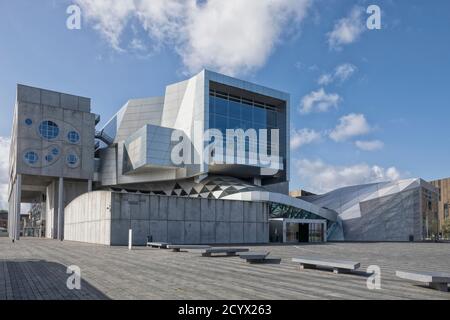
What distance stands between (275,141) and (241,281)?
57.9 m

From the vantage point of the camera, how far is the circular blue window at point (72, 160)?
62.8 m

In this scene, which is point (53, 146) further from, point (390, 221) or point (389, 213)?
point (390, 221)

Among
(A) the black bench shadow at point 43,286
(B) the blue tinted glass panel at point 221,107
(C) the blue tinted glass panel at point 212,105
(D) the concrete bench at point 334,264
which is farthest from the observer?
(B) the blue tinted glass panel at point 221,107

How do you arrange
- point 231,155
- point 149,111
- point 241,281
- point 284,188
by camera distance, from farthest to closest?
point 284,188 → point 149,111 → point 231,155 → point 241,281

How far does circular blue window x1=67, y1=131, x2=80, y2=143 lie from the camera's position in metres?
63.0

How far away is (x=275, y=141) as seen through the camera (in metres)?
68.9

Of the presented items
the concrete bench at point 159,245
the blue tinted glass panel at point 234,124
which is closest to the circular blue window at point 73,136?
the blue tinted glass panel at point 234,124

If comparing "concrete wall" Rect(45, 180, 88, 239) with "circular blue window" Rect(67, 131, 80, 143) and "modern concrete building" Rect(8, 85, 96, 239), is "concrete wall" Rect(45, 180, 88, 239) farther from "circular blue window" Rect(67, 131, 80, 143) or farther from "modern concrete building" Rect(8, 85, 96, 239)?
"circular blue window" Rect(67, 131, 80, 143)

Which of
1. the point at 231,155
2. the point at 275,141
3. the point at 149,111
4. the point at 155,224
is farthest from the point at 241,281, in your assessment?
the point at 149,111

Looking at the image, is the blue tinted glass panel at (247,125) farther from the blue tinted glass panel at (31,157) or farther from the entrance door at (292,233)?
the blue tinted glass panel at (31,157)

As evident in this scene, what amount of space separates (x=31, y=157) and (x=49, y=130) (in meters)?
4.68

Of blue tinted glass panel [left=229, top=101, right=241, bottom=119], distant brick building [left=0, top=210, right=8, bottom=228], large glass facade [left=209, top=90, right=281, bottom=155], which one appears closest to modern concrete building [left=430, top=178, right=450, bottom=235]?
large glass facade [left=209, top=90, right=281, bottom=155]

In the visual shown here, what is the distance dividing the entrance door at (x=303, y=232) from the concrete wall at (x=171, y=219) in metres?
7.69
